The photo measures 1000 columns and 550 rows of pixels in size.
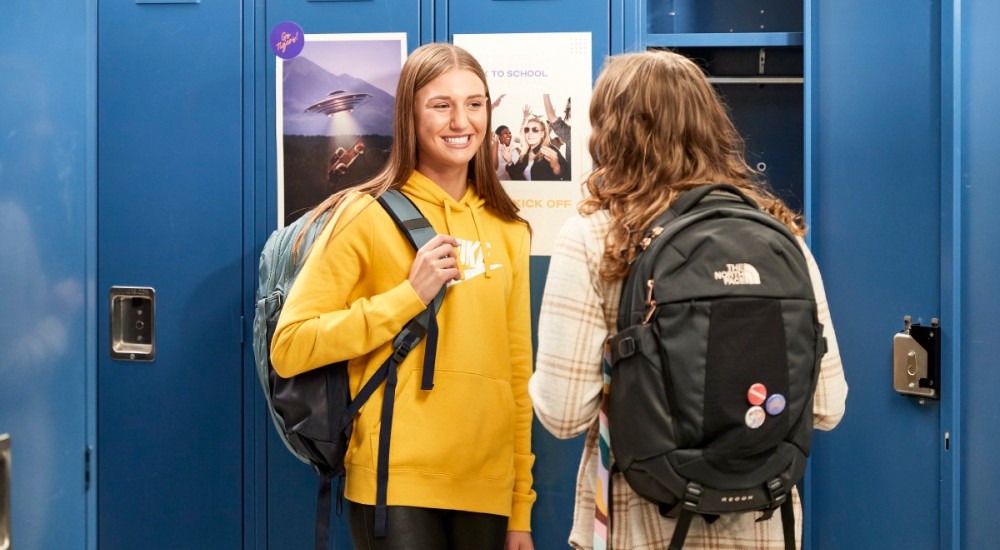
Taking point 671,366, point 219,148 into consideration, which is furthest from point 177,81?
point 671,366

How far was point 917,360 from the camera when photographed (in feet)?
7.04

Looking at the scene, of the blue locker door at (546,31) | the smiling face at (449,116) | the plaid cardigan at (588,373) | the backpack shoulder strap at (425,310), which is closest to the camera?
the plaid cardigan at (588,373)

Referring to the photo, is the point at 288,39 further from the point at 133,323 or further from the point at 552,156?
the point at 133,323

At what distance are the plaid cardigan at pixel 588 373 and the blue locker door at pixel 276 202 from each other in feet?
4.19

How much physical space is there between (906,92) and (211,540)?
7.51 ft

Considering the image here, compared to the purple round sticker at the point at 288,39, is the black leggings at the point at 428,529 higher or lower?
lower

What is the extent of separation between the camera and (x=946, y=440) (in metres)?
2.08

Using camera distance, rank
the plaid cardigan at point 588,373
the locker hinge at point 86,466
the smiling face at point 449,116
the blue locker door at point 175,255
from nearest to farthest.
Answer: the locker hinge at point 86,466, the plaid cardigan at point 588,373, the smiling face at point 449,116, the blue locker door at point 175,255

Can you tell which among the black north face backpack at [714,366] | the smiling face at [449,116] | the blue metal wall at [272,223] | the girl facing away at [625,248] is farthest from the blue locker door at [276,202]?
the black north face backpack at [714,366]

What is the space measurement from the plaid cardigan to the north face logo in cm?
19

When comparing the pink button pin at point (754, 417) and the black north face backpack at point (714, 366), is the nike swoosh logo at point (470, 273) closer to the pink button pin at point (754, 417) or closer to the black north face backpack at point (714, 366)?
the black north face backpack at point (714, 366)

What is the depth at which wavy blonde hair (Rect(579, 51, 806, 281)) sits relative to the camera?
5.11 feet

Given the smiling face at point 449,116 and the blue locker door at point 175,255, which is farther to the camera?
the blue locker door at point 175,255

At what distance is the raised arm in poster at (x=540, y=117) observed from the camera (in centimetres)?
253
